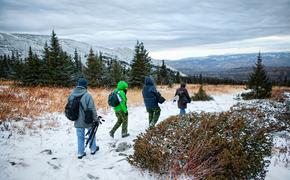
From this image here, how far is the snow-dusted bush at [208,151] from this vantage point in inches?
203

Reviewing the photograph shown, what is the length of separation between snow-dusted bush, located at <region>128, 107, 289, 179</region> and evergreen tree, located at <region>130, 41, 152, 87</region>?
24265mm

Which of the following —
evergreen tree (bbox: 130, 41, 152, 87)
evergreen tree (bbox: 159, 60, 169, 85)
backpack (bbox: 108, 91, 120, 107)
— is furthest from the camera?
evergreen tree (bbox: 159, 60, 169, 85)

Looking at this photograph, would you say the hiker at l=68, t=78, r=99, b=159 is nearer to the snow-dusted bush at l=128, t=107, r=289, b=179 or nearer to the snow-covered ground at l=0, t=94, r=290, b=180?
the snow-covered ground at l=0, t=94, r=290, b=180

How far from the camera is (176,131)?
231 inches

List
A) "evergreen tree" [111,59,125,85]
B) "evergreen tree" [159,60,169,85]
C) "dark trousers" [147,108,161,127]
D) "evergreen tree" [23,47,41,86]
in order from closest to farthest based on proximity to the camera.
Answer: "dark trousers" [147,108,161,127]
"evergreen tree" [23,47,41,86]
"evergreen tree" [111,59,125,85]
"evergreen tree" [159,60,169,85]

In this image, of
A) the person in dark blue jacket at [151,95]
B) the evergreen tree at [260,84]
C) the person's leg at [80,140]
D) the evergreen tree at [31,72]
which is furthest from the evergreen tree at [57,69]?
the person's leg at [80,140]

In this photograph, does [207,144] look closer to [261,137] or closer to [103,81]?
[261,137]

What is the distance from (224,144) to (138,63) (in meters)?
25.1

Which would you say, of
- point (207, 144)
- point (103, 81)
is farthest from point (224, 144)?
point (103, 81)

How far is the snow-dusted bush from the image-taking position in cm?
516

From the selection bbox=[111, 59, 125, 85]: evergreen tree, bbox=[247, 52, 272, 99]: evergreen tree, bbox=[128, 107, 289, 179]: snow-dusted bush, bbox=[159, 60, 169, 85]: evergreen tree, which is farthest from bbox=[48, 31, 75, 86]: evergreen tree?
bbox=[128, 107, 289, 179]: snow-dusted bush

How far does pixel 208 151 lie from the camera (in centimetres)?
538

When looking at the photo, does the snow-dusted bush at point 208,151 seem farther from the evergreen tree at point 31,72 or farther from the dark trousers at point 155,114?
the evergreen tree at point 31,72

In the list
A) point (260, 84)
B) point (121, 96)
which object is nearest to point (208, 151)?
point (121, 96)
